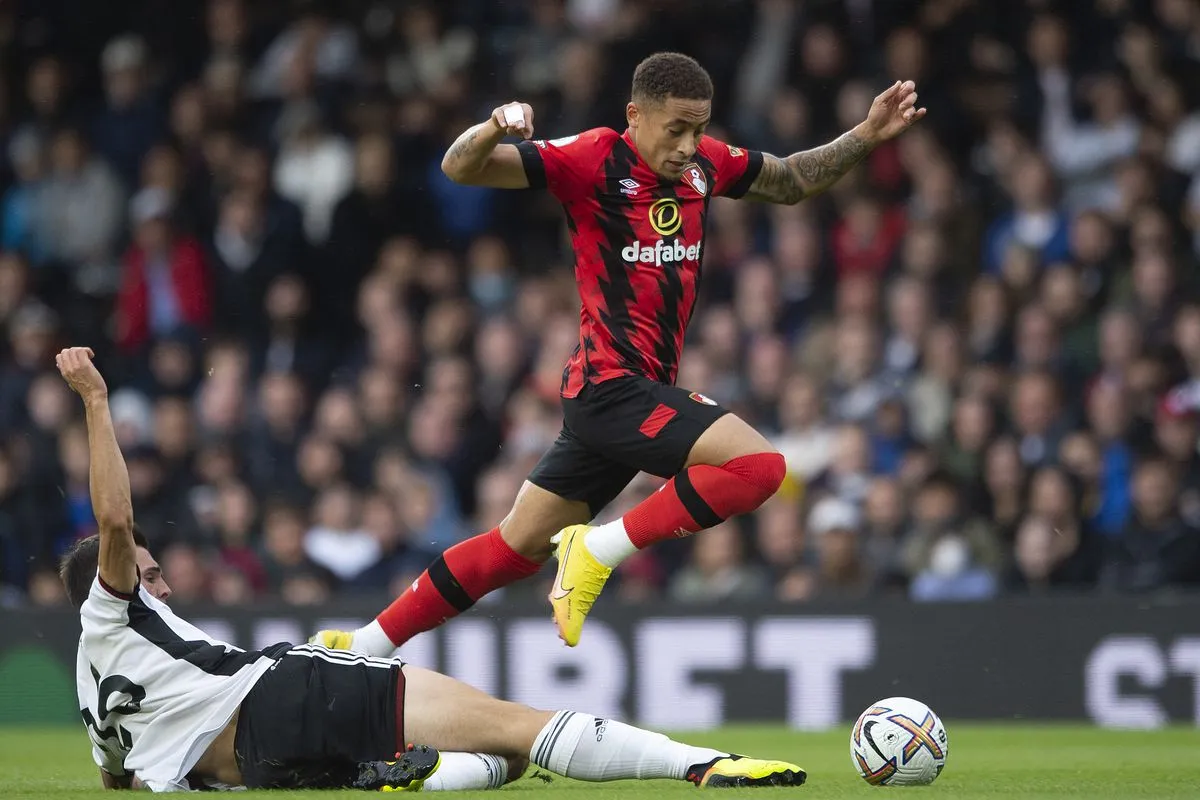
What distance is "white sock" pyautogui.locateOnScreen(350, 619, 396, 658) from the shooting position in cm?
714

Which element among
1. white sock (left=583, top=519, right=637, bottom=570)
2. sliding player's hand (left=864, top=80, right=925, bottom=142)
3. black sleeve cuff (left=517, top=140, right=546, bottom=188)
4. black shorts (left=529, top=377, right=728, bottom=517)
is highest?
sliding player's hand (left=864, top=80, right=925, bottom=142)

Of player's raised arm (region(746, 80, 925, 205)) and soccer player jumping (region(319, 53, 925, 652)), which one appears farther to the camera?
player's raised arm (region(746, 80, 925, 205))

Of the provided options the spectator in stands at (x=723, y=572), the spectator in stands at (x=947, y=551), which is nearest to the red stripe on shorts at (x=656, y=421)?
the spectator in stands at (x=723, y=572)

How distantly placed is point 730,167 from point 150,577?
2.58 meters

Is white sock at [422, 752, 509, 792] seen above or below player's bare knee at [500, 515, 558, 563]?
below

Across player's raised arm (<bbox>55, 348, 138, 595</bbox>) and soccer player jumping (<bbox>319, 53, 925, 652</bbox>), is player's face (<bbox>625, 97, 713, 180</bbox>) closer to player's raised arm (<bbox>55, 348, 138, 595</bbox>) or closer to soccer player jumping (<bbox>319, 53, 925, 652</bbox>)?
soccer player jumping (<bbox>319, 53, 925, 652</bbox>)

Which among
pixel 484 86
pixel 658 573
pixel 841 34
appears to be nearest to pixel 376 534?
pixel 658 573

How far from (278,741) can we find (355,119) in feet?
27.9

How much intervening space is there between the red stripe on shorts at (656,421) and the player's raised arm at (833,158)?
3.59 ft

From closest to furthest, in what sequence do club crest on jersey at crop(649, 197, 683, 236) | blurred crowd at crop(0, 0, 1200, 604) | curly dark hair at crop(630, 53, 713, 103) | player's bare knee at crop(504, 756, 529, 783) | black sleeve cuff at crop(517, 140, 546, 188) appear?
player's bare knee at crop(504, 756, 529, 783)
curly dark hair at crop(630, 53, 713, 103)
black sleeve cuff at crop(517, 140, 546, 188)
club crest on jersey at crop(649, 197, 683, 236)
blurred crowd at crop(0, 0, 1200, 604)

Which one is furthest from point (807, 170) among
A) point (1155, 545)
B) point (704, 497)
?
point (1155, 545)

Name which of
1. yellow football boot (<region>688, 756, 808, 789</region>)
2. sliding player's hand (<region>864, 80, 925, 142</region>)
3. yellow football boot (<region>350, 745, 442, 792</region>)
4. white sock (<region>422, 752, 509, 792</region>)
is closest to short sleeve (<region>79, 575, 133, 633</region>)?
yellow football boot (<region>350, 745, 442, 792</region>)

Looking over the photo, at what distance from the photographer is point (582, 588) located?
21.4 feet

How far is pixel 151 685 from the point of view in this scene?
597 centimetres
